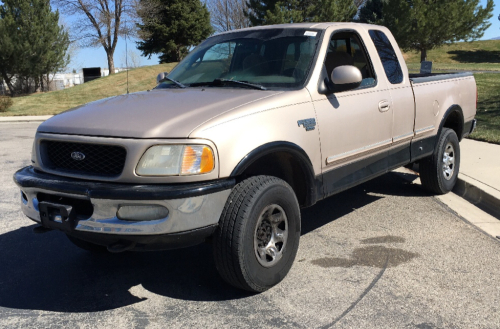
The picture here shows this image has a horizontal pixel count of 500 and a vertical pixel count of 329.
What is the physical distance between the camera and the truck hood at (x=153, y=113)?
326 cm

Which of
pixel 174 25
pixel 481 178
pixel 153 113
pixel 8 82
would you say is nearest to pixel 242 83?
pixel 153 113

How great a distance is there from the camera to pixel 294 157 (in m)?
3.88

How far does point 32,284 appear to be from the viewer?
3930 millimetres

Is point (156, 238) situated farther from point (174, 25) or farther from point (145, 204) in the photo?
point (174, 25)

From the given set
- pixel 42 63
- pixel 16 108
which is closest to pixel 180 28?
pixel 42 63

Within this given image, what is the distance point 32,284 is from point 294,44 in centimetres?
293

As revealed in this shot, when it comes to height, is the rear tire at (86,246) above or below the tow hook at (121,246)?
below

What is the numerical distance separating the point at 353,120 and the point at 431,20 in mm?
34972

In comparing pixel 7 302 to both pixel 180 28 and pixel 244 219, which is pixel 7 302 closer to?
pixel 244 219

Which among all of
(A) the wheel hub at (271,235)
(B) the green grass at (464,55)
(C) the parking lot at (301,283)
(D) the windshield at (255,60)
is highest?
(B) the green grass at (464,55)

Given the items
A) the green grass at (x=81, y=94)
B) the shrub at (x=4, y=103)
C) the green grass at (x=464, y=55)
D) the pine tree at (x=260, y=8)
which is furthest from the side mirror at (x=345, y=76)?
the green grass at (x=464, y=55)

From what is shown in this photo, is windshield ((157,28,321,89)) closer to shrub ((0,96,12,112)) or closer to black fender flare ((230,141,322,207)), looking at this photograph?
black fender flare ((230,141,322,207))

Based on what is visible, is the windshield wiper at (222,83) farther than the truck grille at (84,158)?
Yes

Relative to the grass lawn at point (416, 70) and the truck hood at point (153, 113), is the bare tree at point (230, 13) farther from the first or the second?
the truck hood at point (153, 113)
